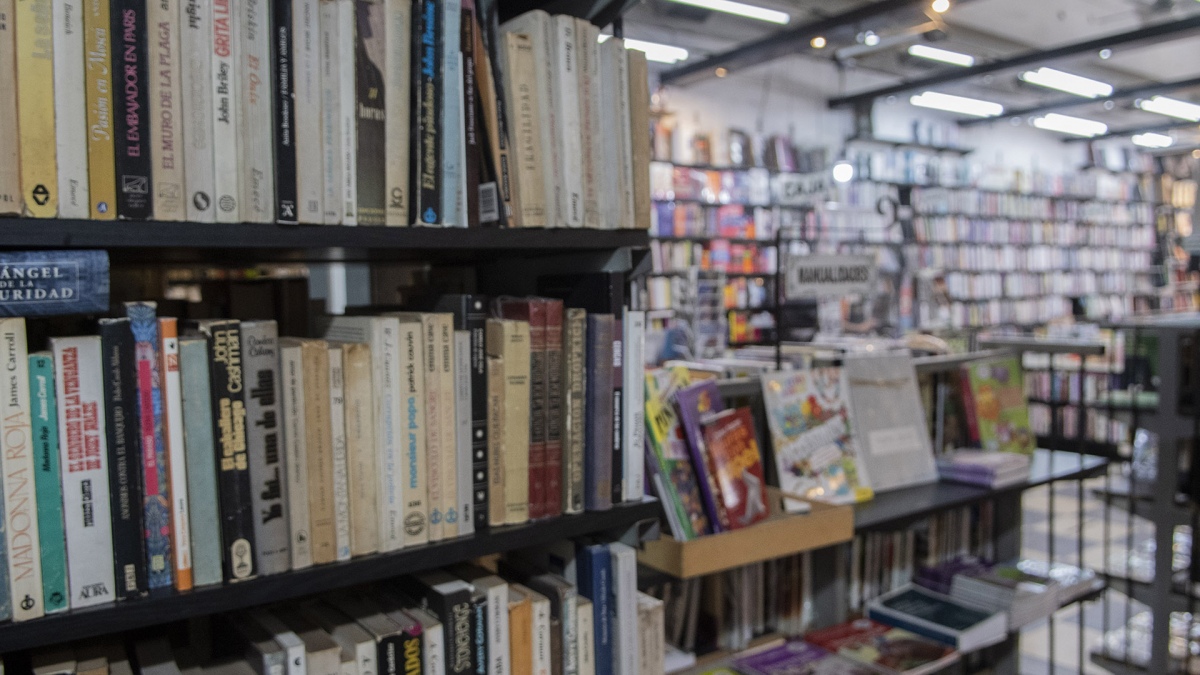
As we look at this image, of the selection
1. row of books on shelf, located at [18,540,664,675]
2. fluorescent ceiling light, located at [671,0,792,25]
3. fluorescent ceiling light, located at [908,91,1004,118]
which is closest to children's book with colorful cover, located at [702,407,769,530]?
row of books on shelf, located at [18,540,664,675]

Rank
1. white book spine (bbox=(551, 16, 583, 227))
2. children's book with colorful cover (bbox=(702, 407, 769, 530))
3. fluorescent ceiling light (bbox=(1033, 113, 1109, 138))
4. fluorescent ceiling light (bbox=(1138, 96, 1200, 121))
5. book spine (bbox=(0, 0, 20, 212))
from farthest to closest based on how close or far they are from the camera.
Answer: fluorescent ceiling light (bbox=(1033, 113, 1109, 138)) → fluorescent ceiling light (bbox=(1138, 96, 1200, 121)) → children's book with colorful cover (bbox=(702, 407, 769, 530)) → white book spine (bbox=(551, 16, 583, 227)) → book spine (bbox=(0, 0, 20, 212))

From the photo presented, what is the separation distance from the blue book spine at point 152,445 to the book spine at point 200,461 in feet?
0.08

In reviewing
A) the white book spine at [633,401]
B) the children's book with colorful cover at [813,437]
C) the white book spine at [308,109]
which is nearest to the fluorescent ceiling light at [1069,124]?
the children's book with colorful cover at [813,437]

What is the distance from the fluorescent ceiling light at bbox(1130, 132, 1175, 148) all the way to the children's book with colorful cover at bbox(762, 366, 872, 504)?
990 centimetres

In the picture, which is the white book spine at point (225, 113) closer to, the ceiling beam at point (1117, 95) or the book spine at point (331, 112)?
the book spine at point (331, 112)

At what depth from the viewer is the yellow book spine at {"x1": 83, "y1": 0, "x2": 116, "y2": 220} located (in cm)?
85

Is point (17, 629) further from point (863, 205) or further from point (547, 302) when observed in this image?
point (863, 205)

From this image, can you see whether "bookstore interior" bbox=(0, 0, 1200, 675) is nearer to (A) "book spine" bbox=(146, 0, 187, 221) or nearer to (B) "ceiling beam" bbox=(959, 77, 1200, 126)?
(A) "book spine" bbox=(146, 0, 187, 221)

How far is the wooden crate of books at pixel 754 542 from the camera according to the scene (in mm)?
1497

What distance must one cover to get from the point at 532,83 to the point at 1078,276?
1070cm

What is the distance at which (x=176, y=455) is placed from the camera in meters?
0.91

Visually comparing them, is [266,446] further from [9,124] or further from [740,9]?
[740,9]

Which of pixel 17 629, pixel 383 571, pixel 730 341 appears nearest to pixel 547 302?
pixel 383 571

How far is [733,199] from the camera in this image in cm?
722
